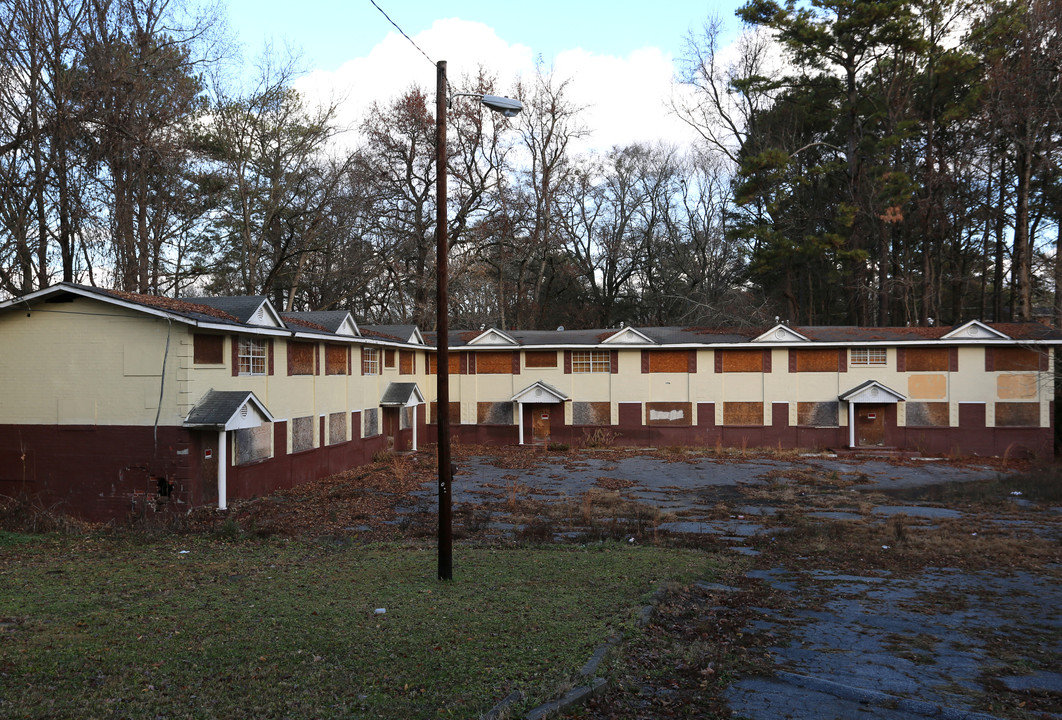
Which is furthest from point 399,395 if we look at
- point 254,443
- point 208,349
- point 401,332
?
point 208,349

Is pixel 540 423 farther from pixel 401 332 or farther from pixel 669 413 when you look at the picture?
pixel 401 332

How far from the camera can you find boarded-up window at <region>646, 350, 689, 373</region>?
105 feet

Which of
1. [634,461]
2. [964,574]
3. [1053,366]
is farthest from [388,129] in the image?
[964,574]

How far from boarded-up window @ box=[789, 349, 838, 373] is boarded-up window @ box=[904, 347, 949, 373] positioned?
3.00 meters

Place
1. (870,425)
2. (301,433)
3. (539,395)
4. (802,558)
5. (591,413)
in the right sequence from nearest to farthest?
(802,558) < (301,433) < (870,425) < (539,395) < (591,413)

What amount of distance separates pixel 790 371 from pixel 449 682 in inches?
1104

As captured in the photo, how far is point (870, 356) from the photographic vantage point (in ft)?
99.9

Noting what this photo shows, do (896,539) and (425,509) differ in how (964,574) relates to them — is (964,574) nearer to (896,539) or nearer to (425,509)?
(896,539)

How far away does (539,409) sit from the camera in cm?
3331

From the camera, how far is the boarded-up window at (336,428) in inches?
930

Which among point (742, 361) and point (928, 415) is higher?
point (742, 361)

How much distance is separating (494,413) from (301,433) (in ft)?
43.7

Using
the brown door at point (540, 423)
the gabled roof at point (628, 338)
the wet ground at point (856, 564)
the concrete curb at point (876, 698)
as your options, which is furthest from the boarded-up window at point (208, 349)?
the gabled roof at point (628, 338)

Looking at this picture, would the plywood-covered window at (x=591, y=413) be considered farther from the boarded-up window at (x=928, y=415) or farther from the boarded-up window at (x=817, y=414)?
the boarded-up window at (x=928, y=415)
